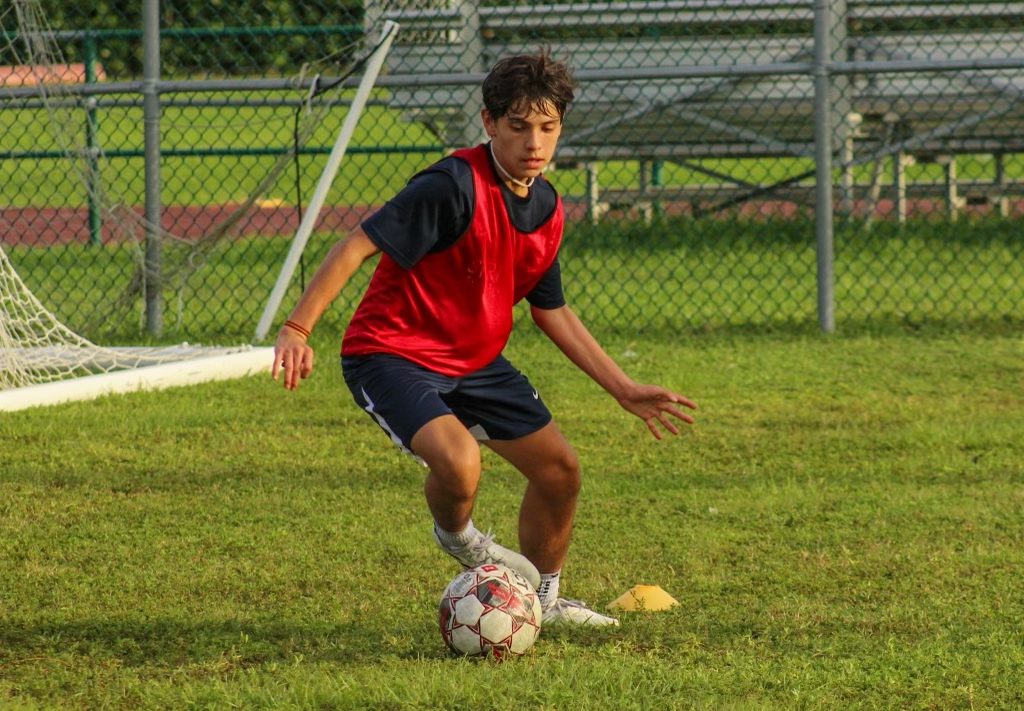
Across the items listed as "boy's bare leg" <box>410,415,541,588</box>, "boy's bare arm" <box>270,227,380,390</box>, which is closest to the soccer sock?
"boy's bare leg" <box>410,415,541,588</box>

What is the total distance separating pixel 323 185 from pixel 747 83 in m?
4.08

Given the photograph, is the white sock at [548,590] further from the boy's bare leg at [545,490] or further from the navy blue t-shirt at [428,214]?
the navy blue t-shirt at [428,214]

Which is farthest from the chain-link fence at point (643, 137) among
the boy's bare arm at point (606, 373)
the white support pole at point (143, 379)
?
the boy's bare arm at point (606, 373)

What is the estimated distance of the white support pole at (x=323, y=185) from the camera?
24.5 ft

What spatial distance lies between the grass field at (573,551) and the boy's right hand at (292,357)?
27.2 inches

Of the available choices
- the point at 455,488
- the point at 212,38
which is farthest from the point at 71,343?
the point at 212,38

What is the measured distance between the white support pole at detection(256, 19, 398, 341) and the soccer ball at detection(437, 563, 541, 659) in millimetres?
4235

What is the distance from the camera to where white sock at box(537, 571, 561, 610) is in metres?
3.73

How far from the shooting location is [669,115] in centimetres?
1055

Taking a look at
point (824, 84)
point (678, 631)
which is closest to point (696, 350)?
point (824, 84)

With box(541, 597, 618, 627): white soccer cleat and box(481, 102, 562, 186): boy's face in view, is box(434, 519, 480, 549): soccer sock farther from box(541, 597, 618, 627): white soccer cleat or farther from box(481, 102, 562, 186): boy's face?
box(481, 102, 562, 186): boy's face

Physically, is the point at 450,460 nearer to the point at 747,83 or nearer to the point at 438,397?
the point at 438,397

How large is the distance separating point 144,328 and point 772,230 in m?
5.33

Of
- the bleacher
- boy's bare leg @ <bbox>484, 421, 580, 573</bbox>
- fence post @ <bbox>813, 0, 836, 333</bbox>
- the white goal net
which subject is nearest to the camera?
boy's bare leg @ <bbox>484, 421, 580, 573</bbox>
